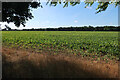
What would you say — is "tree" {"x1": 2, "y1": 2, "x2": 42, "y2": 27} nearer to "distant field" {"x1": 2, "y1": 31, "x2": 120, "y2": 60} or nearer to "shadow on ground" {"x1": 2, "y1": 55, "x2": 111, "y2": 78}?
→ "shadow on ground" {"x1": 2, "y1": 55, "x2": 111, "y2": 78}

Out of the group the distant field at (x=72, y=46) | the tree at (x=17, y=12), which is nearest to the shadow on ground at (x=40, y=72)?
the tree at (x=17, y=12)

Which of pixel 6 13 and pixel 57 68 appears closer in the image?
pixel 57 68

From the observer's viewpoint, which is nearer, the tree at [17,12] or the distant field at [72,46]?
the tree at [17,12]

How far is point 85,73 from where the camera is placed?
3.49 m

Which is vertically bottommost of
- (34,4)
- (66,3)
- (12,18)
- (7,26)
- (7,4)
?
(7,26)

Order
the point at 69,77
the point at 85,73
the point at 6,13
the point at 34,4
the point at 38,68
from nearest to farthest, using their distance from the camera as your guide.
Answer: the point at 69,77 → the point at 85,73 → the point at 38,68 → the point at 6,13 → the point at 34,4

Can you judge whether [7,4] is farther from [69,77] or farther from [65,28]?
[65,28]

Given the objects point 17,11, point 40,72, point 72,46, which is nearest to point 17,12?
point 17,11

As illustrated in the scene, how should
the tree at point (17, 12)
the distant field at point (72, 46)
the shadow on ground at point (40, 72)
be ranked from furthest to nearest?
the distant field at point (72, 46) → the tree at point (17, 12) → the shadow on ground at point (40, 72)

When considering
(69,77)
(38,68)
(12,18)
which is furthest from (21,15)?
(69,77)

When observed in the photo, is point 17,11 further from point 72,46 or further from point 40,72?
point 72,46

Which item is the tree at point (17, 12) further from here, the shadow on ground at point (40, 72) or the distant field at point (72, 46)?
the distant field at point (72, 46)

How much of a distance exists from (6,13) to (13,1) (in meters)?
0.96

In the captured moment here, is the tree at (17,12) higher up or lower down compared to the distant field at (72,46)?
higher up
